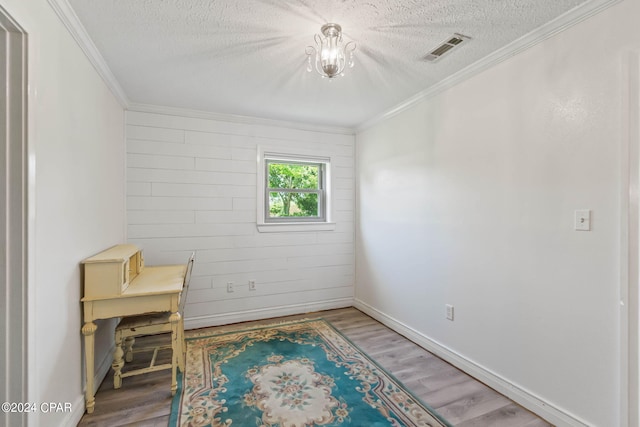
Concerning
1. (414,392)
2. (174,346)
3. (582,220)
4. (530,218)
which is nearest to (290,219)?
(174,346)

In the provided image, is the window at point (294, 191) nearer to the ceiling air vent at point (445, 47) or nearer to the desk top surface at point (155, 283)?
the desk top surface at point (155, 283)

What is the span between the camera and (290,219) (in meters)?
3.81

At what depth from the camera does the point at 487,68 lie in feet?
7.26

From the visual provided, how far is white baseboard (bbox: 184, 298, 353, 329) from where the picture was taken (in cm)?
329

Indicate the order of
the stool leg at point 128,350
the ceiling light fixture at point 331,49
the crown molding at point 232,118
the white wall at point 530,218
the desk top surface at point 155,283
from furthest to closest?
the crown molding at point 232,118, the stool leg at point 128,350, the desk top surface at point 155,283, the ceiling light fixture at point 331,49, the white wall at point 530,218

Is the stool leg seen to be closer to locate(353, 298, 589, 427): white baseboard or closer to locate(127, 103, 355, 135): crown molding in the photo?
locate(127, 103, 355, 135): crown molding

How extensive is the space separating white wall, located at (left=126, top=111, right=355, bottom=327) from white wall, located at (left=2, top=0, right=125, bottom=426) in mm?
788

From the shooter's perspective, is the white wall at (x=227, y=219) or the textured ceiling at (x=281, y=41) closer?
the textured ceiling at (x=281, y=41)

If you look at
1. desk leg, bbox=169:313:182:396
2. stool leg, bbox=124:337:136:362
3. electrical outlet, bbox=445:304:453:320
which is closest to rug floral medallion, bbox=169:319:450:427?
desk leg, bbox=169:313:182:396

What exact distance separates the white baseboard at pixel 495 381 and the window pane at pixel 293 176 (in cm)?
190

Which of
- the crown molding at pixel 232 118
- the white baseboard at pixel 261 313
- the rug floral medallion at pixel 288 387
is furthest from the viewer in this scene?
the white baseboard at pixel 261 313

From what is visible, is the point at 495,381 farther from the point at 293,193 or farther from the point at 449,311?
the point at 293,193

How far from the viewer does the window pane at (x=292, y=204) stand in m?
3.76
